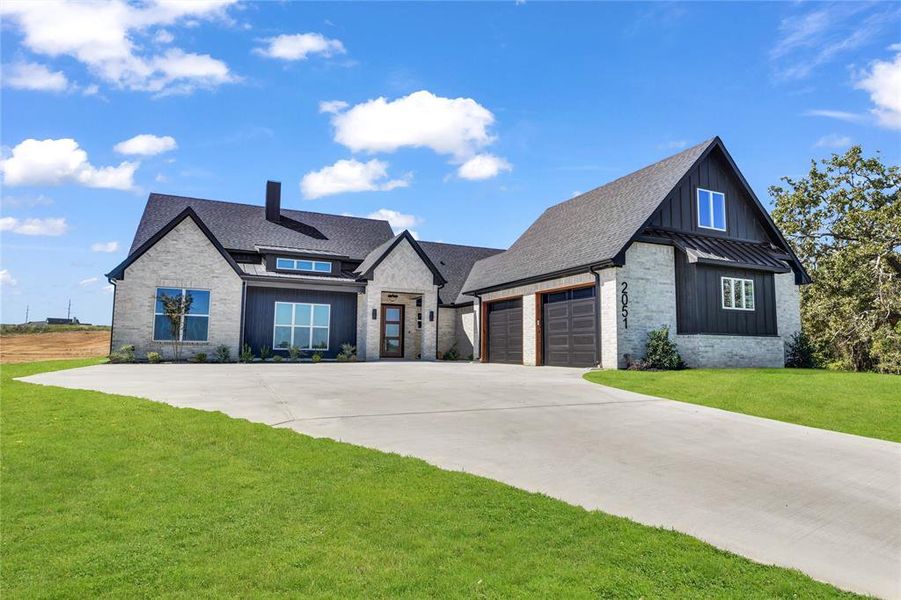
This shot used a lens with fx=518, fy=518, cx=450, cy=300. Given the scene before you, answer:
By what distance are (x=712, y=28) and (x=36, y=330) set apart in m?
61.1

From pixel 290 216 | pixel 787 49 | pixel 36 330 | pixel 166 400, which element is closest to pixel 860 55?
pixel 787 49

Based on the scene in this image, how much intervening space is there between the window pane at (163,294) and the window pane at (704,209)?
20.5 meters

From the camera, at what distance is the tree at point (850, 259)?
21969mm

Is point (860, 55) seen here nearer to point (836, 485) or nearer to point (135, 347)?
point (836, 485)

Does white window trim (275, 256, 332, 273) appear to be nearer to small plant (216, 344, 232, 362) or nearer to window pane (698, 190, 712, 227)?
small plant (216, 344, 232, 362)

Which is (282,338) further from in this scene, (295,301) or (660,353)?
(660,353)

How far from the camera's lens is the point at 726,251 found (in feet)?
62.8

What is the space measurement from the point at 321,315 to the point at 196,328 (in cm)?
511

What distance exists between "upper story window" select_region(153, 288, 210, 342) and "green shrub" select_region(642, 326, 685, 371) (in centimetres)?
1675

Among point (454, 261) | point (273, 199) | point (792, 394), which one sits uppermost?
point (273, 199)

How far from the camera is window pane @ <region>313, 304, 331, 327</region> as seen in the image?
76.4 feet

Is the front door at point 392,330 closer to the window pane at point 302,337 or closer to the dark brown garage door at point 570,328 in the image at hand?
the window pane at point 302,337

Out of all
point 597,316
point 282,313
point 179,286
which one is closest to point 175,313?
point 179,286

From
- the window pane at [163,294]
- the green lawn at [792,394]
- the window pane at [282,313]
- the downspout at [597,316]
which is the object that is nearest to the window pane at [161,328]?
the window pane at [163,294]
